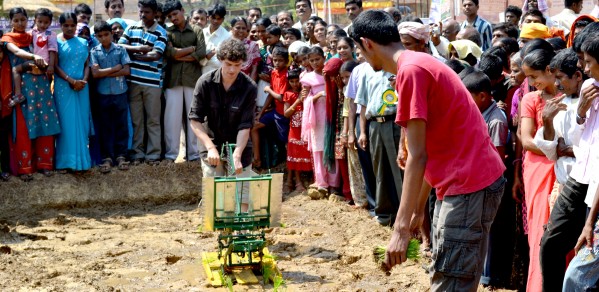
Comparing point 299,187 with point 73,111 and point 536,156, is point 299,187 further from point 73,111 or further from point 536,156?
point 536,156

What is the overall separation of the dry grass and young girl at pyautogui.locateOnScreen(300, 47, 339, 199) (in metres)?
1.75

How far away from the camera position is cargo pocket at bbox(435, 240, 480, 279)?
3896 millimetres

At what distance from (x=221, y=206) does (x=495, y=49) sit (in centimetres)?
264

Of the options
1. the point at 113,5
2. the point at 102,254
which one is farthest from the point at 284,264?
the point at 113,5

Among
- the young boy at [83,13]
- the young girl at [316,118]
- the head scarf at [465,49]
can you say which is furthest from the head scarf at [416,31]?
the young boy at [83,13]

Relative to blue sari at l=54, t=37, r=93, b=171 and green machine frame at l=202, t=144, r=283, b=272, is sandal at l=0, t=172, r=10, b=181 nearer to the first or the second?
blue sari at l=54, t=37, r=93, b=171

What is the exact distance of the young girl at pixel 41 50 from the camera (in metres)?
9.23

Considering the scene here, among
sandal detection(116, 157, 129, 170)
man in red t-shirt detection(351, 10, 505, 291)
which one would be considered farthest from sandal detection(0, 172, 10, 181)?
man in red t-shirt detection(351, 10, 505, 291)

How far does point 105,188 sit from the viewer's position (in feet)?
32.4

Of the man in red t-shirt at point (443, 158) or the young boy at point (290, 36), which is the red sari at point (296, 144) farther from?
the man in red t-shirt at point (443, 158)

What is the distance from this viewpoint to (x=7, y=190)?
9.41 metres

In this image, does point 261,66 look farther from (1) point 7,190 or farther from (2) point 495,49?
(2) point 495,49

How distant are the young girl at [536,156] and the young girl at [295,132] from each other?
4.49 m

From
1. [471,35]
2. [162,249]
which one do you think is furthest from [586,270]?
[471,35]
